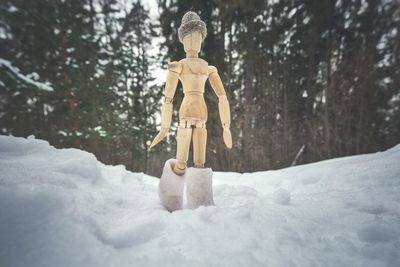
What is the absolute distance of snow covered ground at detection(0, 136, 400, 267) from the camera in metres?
1.29

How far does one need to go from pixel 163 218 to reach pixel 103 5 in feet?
34.1

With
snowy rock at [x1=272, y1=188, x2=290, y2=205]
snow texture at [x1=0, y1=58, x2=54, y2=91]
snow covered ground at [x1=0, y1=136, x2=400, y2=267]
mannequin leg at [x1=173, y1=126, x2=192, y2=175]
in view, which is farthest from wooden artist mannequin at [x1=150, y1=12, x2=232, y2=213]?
snow texture at [x1=0, y1=58, x2=54, y2=91]

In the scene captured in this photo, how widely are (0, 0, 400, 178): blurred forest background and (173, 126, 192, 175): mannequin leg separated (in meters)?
5.25

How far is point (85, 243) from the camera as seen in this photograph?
4.36 feet

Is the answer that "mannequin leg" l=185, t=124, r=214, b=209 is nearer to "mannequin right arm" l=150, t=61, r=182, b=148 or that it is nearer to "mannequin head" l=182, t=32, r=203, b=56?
"mannequin right arm" l=150, t=61, r=182, b=148

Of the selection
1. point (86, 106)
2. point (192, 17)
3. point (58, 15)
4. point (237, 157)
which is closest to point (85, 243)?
point (192, 17)

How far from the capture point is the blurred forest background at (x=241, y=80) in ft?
23.7

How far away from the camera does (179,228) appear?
1612 mm

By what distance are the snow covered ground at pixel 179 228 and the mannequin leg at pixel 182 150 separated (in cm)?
43

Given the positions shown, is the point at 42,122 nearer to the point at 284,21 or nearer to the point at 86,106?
the point at 86,106

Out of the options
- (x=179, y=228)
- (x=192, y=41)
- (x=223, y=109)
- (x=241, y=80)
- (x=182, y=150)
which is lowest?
(x=179, y=228)

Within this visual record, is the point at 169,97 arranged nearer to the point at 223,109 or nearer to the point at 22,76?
the point at 223,109

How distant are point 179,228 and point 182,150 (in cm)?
94

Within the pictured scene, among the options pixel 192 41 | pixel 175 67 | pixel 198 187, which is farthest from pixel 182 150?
pixel 192 41
